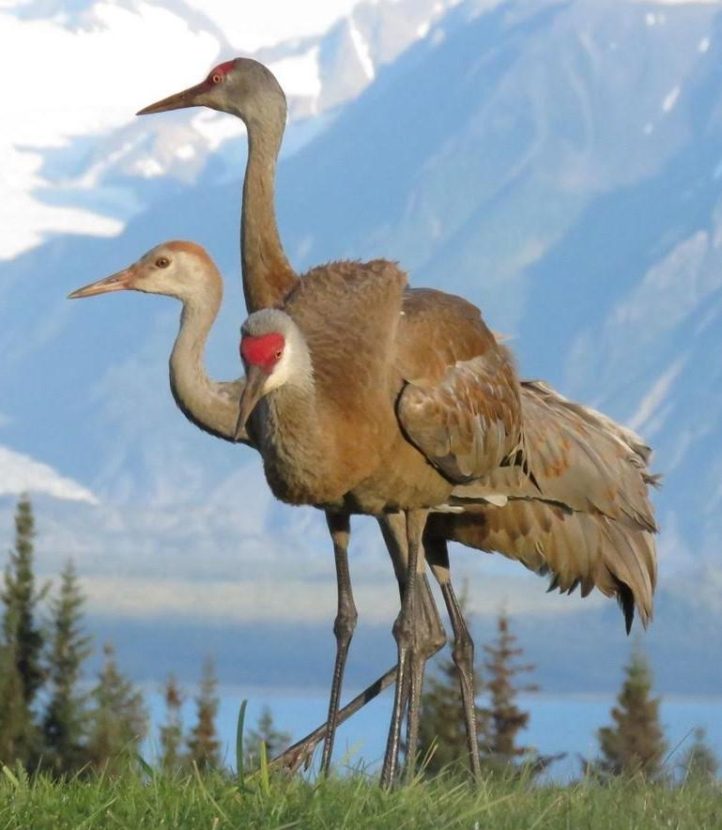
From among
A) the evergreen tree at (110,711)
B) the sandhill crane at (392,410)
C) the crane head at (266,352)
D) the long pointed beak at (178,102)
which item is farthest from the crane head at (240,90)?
the evergreen tree at (110,711)

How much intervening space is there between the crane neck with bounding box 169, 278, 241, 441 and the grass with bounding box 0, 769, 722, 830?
307cm

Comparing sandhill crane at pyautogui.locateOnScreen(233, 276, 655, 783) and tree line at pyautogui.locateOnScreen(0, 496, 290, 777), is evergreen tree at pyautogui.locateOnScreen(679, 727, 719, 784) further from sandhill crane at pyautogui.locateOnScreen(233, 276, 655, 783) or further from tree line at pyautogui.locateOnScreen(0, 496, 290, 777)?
tree line at pyautogui.locateOnScreen(0, 496, 290, 777)

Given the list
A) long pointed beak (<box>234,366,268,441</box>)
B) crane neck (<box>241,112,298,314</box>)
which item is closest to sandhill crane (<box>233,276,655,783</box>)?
long pointed beak (<box>234,366,268,441</box>)

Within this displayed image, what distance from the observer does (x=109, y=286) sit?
10898 millimetres

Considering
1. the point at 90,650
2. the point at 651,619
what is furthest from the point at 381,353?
the point at 90,650

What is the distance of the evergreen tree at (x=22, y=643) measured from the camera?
45.9 m

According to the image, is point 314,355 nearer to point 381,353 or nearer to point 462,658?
point 381,353

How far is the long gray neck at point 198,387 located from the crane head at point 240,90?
3.83ft

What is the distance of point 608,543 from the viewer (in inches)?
420

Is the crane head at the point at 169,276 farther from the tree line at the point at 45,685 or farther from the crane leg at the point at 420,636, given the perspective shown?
the tree line at the point at 45,685

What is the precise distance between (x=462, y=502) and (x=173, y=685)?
118 ft

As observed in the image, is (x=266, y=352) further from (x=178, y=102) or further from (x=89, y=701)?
(x=89, y=701)

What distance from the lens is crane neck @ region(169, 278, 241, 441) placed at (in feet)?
33.1

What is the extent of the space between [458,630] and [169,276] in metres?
2.58
